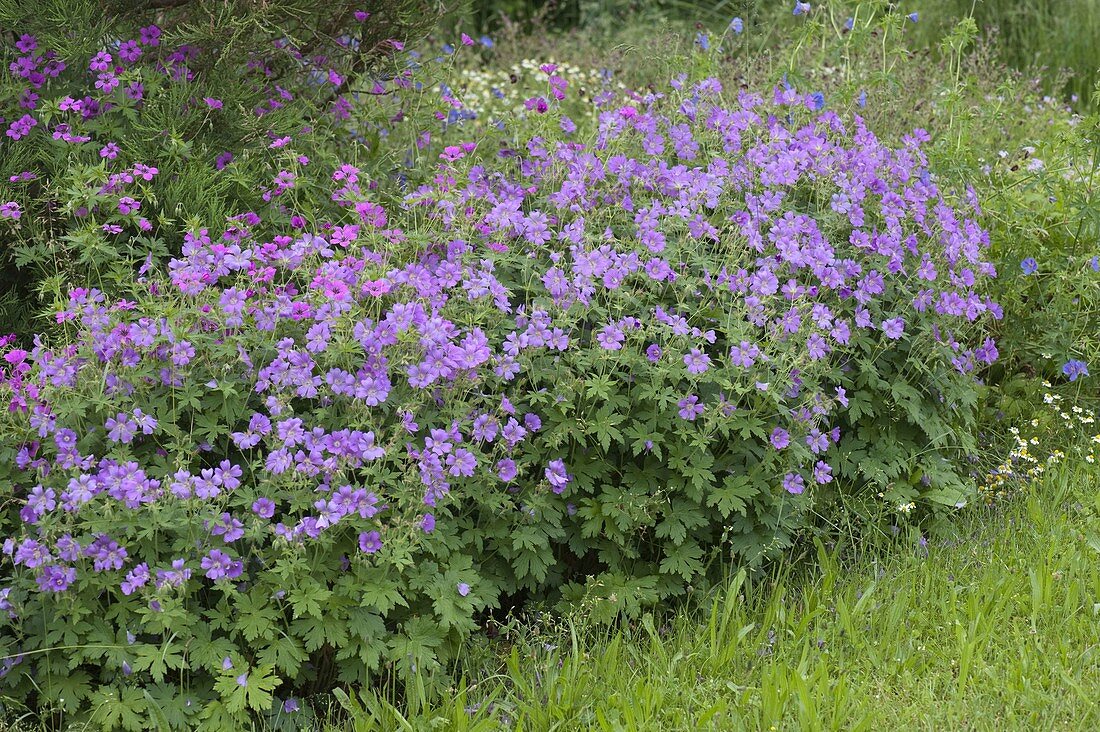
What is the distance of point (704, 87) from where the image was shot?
→ 14.2ft

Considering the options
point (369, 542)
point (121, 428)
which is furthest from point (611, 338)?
point (121, 428)

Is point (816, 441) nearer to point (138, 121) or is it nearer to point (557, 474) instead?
point (557, 474)

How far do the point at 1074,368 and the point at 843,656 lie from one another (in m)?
1.82

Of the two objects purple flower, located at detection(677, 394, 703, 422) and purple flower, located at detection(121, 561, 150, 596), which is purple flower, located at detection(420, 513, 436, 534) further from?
purple flower, located at detection(677, 394, 703, 422)

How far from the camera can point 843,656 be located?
3197 millimetres

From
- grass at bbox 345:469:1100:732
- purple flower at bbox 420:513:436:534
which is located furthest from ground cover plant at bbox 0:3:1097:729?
grass at bbox 345:469:1100:732

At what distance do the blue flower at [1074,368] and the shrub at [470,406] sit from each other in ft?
1.33

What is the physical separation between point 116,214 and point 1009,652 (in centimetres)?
291

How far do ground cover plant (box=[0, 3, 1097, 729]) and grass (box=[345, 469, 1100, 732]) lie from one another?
0.12 meters

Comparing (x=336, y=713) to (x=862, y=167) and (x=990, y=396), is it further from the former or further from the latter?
(x=990, y=396)

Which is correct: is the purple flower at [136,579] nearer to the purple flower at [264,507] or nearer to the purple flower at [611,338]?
the purple flower at [264,507]

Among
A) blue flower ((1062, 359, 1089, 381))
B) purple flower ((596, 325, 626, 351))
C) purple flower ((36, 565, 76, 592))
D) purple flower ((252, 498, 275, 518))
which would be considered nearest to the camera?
purple flower ((36, 565, 76, 592))

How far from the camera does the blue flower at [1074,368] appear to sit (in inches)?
172

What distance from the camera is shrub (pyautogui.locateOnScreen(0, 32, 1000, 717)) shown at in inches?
114
